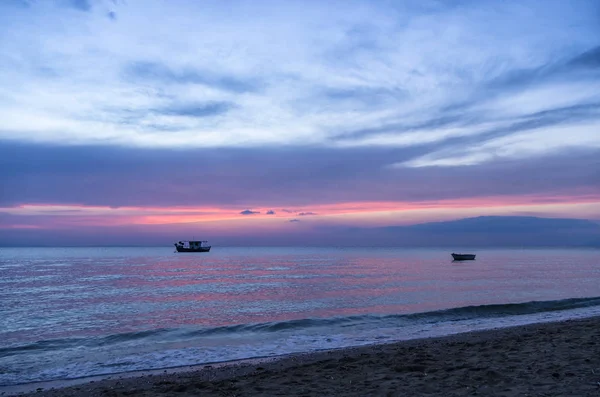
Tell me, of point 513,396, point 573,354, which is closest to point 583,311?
point 573,354

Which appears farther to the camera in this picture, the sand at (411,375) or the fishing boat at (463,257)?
the fishing boat at (463,257)

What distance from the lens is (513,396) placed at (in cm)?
830

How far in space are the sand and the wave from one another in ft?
23.8

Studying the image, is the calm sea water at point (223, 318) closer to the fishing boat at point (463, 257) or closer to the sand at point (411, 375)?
the sand at point (411, 375)

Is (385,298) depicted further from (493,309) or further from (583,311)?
(583,311)

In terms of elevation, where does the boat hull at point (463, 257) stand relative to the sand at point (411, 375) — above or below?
below

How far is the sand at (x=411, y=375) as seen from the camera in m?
9.18

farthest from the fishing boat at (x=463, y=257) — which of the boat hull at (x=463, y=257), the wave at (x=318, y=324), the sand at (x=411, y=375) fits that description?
the sand at (x=411, y=375)

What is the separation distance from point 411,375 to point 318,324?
43.3 feet

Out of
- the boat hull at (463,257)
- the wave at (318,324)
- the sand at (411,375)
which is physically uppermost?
the sand at (411,375)

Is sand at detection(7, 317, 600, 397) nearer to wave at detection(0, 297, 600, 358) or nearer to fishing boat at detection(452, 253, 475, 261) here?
wave at detection(0, 297, 600, 358)

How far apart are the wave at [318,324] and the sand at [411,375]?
7242 mm

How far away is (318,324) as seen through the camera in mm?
23516

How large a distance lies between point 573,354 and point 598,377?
293 centimetres
